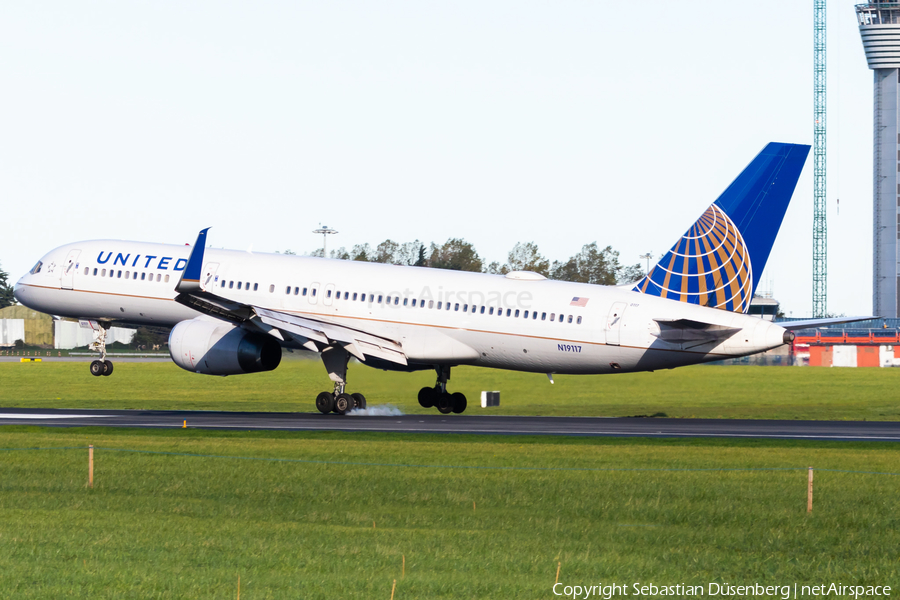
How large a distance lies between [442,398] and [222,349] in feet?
29.0

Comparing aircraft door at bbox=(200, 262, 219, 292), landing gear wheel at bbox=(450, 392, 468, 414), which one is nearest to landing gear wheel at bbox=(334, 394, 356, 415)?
landing gear wheel at bbox=(450, 392, 468, 414)

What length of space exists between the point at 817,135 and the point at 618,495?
160 m

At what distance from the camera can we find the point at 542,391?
49531 millimetres

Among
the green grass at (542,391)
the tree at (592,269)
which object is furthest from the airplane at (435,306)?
the tree at (592,269)

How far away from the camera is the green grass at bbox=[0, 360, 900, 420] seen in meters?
45.6

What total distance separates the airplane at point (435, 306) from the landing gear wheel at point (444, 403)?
0.13 ft

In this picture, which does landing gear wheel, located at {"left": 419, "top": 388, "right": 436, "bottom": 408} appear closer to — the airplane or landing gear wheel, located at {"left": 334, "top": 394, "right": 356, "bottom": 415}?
the airplane

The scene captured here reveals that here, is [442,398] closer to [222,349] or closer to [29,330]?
[222,349]

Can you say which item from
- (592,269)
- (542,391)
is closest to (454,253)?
(592,269)

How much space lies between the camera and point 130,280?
45.5 m

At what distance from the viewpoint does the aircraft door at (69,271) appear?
4694 centimetres

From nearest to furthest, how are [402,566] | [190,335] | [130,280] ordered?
[402,566], [190,335], [130,280]

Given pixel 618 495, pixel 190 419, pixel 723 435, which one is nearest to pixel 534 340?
pixel 723 435

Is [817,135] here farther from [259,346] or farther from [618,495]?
[618,495]
